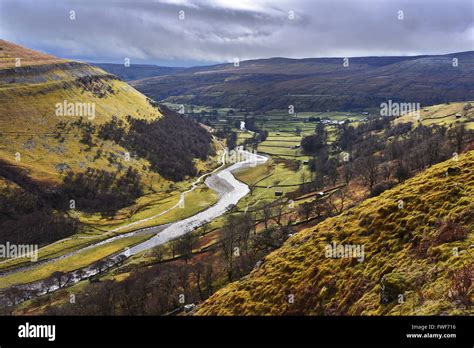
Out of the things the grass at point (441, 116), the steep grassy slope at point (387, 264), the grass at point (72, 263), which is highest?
the grass at point (441, 116)

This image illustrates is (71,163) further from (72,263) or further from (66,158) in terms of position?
(72,263)

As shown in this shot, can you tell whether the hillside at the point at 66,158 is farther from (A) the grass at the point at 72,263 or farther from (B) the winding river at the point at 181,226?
(A) the grass at the point at 72,263

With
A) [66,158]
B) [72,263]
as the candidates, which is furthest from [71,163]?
[72,263]

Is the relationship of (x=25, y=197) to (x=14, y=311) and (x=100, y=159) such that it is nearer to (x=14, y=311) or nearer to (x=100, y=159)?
(x=100, y=159)

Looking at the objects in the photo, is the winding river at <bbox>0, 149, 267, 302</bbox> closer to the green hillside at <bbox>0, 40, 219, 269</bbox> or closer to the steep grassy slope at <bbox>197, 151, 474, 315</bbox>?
the green hillside at <bbox>0, 40, 219, 269</bbox>

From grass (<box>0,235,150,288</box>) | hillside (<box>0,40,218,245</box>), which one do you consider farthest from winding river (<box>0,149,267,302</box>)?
hillside (<box>0,40,218,245</box>)

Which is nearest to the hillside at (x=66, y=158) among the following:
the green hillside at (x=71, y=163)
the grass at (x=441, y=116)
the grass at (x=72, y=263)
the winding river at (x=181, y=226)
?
the green hillside at (x=71, y=163)
